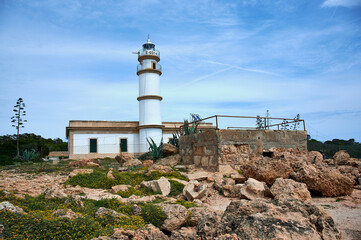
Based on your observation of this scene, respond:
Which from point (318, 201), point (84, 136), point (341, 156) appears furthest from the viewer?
point (84, 136)

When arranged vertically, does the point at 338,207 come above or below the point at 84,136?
below

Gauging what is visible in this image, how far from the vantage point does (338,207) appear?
6.00m

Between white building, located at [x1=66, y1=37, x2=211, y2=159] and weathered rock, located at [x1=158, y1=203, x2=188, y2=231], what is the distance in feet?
66.2

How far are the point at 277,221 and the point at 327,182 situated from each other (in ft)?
16.4

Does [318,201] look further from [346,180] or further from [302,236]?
[302,236]

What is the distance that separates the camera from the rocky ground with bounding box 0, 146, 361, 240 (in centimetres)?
300

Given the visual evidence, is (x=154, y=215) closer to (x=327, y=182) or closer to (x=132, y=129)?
(x=327, y=182)

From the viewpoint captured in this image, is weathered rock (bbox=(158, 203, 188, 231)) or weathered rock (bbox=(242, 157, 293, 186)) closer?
weathered rock (bbox=(158, 203, 188, 231))

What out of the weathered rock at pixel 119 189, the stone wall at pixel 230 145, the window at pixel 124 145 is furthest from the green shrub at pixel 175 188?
the window at pixel 124 145

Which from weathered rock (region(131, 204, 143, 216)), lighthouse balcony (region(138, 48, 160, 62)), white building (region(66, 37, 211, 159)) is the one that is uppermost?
lighthouse balcony (region(138, 48, 160, 62))

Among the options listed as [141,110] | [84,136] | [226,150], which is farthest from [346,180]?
A: [84,136]

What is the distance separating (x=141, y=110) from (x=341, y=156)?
58.9 feet

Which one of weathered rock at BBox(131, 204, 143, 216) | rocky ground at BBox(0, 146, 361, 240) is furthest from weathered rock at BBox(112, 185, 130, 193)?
weathered rock at BBox(131, 204, 143, 216)

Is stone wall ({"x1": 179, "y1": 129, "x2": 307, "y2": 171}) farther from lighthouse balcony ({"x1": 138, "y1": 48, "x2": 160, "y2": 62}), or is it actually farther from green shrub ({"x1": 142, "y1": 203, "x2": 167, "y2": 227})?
lighthouse balcony ({"x1": 138, "y1": 48, "x2": 160, "y2": 62})
